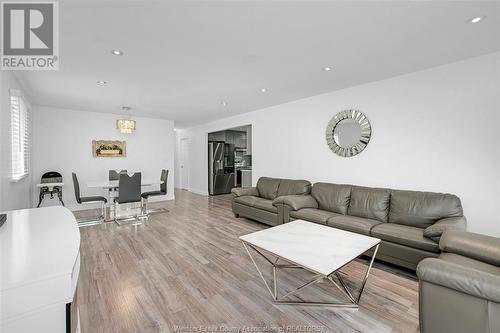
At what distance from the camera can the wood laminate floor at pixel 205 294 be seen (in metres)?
1.73

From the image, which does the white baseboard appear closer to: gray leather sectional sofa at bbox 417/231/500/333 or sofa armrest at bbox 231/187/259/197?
sofa armrest at bbox 231/187/259/197

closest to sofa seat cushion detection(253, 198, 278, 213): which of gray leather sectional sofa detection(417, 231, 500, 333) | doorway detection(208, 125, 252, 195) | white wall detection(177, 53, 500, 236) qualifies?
white wall detection(177, 53, 500, 236)

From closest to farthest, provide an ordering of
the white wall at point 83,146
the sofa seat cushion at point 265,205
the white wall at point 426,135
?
the white wall at point 426,135
the sofa seat cushion at point 265,205
the white wall at point 83,146

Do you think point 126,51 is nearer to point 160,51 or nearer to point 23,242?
point 160,51

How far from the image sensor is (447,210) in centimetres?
269

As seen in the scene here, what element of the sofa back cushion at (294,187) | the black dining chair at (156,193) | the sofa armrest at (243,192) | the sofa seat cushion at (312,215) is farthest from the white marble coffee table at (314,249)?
the black dining chair at (156,193)

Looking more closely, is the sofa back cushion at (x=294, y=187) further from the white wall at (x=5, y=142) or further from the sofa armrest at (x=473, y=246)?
the white wall at (x=5, y=142)

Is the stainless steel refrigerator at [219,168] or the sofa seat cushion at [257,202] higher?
the stainless steel refrigerator at [219,168]

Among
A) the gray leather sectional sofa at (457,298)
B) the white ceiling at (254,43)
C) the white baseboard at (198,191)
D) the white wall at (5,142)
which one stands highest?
the white ceiling at (254,43)

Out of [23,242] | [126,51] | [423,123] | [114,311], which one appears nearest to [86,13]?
[126,51]

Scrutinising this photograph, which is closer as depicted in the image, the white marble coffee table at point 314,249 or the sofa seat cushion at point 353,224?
the white marble coffee table at point 314,249

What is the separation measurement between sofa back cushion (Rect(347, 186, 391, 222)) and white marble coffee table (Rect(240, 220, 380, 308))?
1226 mm

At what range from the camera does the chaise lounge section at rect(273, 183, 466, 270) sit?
240 cm

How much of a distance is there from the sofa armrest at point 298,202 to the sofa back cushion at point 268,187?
82cm
